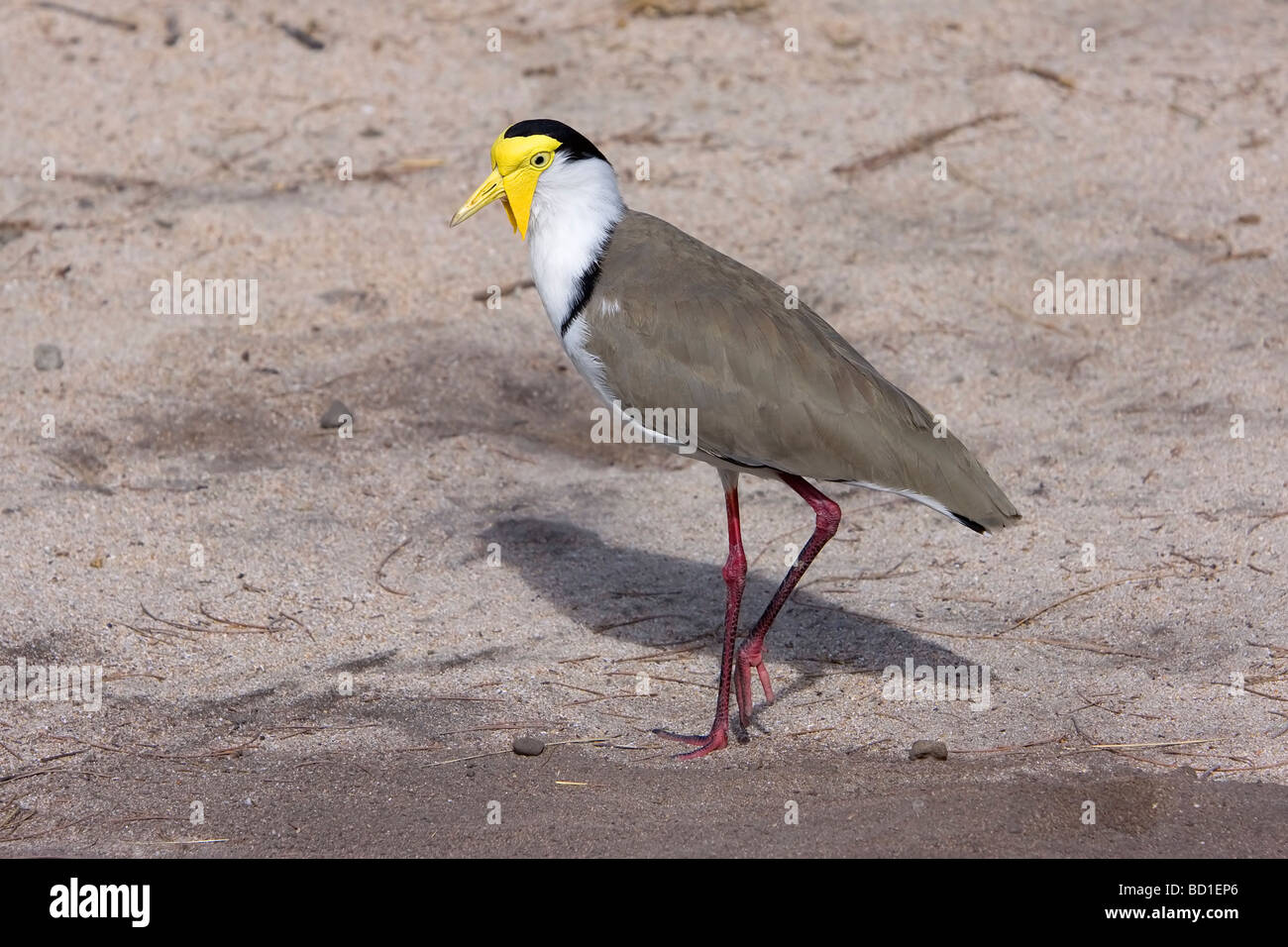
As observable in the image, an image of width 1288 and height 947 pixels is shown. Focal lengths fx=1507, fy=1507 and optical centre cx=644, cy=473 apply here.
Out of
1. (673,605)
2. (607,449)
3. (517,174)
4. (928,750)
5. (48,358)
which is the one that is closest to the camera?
(928,750)

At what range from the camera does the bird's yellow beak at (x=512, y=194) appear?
4.95m

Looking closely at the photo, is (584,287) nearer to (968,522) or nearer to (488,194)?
(488,194)

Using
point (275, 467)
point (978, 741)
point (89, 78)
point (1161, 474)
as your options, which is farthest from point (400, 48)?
point (978, 741)

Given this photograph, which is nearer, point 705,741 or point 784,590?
point 705,741

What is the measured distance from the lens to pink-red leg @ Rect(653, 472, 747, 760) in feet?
15.2

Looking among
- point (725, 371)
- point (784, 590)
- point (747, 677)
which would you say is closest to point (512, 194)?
point (725, 371)

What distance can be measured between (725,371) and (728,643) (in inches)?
33.5

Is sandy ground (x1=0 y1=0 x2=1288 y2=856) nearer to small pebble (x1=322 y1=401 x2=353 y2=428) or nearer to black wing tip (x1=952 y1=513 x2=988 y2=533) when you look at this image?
small pebble (x1=322 y1=401 x2=353 y2=428)

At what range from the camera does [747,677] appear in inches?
189

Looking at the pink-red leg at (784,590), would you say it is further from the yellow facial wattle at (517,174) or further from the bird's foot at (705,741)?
the yellow facial wattle at (517,174)

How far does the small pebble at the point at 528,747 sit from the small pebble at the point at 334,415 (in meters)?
2.53

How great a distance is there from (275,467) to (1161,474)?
12.0 ft

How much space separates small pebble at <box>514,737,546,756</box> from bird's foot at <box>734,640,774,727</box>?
2.12 feet

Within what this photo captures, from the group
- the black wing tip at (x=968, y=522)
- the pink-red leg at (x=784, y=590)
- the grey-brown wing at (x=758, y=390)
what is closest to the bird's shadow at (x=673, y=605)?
the pink-red leg at (x=784, y=590)
